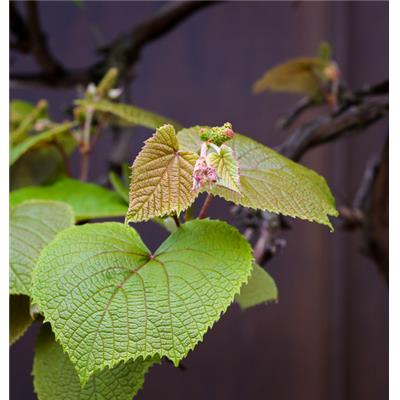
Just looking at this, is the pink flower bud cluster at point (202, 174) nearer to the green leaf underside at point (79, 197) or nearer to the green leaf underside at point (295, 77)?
the green leaf underside at point (79, 197)

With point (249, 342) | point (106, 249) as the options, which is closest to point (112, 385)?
point (106, 249)

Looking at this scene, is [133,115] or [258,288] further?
[133,115]

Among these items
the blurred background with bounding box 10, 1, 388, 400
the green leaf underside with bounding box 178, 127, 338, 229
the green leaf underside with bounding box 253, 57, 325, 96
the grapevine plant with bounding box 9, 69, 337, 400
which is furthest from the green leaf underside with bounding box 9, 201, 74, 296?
the blurred background with bounding box 10, 1, 388, 400

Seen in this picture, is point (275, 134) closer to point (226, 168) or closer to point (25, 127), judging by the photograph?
point (25, 127)

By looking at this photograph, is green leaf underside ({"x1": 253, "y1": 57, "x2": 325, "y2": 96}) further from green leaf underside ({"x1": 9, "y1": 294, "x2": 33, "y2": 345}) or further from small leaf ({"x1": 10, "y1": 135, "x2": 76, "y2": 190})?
green leaf underside ({"x1": 9, "y1": 294, "x2": 33, "y2": 345})

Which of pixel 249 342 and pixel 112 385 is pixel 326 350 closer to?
pixel 249 342

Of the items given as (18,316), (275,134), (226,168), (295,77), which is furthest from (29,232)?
(275,134)
